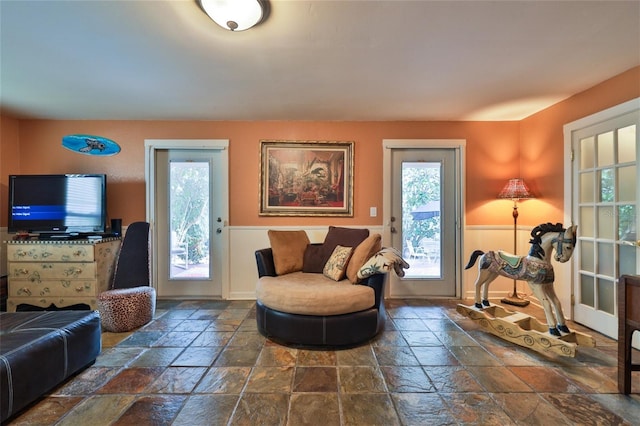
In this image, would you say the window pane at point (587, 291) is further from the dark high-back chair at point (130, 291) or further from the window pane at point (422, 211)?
the dark high-back chair at point (130, 291)

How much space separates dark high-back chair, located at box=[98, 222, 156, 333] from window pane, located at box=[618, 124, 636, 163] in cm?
450

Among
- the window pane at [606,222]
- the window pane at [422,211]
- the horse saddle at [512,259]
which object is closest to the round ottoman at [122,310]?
the window pane at [422,211]

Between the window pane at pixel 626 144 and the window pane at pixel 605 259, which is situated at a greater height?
the window pane at pixel 626 144

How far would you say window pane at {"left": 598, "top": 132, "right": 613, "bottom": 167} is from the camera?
2361 mm

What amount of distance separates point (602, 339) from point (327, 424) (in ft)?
8.45

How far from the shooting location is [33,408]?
1.47m

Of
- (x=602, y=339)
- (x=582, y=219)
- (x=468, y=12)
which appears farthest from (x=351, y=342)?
(x=582, y=219)

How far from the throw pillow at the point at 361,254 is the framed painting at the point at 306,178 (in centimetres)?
93

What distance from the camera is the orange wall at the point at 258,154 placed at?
334 cm

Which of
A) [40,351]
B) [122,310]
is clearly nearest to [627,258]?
[40,351]

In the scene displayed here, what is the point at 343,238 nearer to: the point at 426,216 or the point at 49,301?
the point at 426,216

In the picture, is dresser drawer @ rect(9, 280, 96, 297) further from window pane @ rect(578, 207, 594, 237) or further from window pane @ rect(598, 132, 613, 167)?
window pane @ rect(598, 132, 613, 167)

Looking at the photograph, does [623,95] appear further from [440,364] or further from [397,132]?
[440,364]

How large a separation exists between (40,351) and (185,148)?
2.48 m
